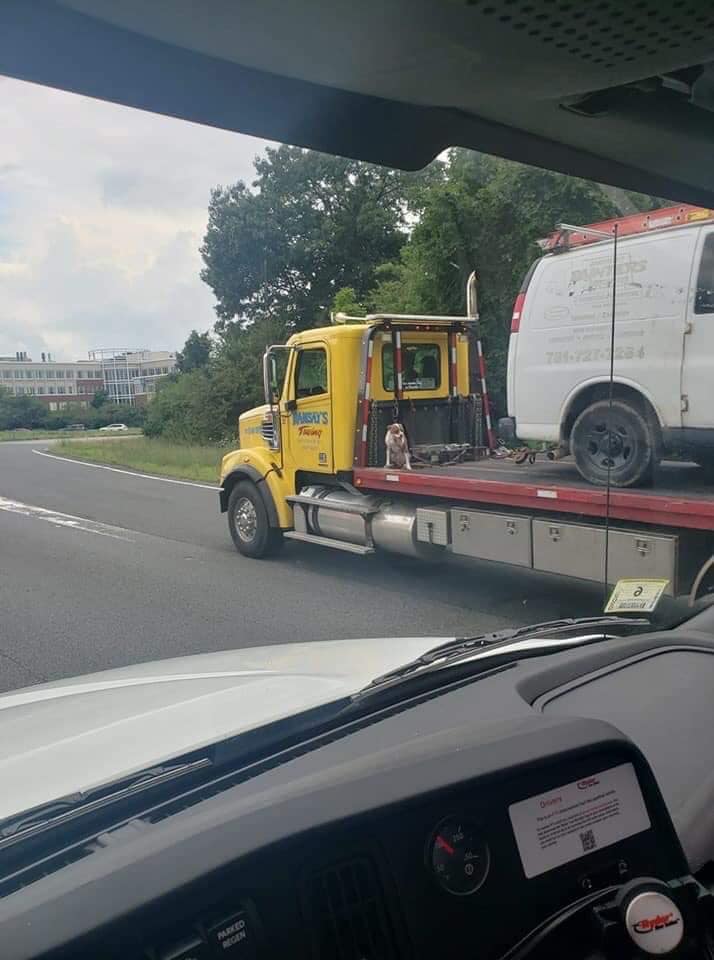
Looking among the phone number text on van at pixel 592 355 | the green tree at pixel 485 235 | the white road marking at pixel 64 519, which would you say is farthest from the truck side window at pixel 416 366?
the white road marking at pixel 64 519

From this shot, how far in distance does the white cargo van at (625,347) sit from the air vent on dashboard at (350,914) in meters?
3.86

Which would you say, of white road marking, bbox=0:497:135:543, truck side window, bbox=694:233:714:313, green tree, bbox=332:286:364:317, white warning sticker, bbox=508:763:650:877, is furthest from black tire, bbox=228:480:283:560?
white warning sticker, bbox=508:763:650:877

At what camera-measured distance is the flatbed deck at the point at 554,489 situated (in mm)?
6098

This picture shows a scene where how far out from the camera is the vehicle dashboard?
1.17 metres

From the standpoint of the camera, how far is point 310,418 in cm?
923

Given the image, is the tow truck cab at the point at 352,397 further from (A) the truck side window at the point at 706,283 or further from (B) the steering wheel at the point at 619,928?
(B) the steering wheel at the point at 619,928

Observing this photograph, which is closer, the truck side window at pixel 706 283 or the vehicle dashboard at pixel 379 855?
the vehicle dashboard at pixel 379 855

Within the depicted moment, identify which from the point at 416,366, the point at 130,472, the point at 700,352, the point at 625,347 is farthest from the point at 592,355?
the point at 130,472

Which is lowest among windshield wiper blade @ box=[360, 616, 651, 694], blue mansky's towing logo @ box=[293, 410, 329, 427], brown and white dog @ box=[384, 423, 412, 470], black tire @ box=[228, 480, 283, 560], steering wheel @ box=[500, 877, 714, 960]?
black tire @ box=[228, 480, 283, 560]

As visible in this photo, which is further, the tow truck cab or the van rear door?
the tow truck cab

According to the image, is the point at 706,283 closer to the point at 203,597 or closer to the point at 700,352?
the point at 700,352

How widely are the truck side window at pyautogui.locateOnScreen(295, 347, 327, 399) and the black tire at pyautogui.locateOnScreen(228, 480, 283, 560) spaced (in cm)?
125

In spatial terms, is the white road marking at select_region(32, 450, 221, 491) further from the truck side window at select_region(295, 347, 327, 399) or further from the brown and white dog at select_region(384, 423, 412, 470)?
the brown and white dog at select_region(384, 423, 412, 470)

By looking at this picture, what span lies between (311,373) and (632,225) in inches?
194
